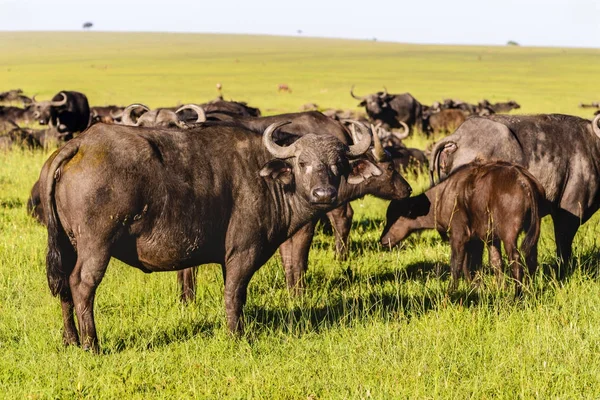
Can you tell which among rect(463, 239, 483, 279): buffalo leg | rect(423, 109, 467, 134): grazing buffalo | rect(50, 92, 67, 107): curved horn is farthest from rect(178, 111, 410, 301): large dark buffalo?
rect(423, 109, 467, 134): grazing buffalo

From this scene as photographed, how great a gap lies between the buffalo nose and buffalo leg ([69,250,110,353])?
170 cm

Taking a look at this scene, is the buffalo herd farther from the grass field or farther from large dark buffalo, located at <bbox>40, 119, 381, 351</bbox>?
the grass field

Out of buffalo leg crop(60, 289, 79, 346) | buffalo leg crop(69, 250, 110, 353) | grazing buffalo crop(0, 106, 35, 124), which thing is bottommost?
grazing buffalo crop(0, 106, 35, 124)

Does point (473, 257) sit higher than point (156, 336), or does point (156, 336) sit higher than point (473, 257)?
point (473, 257)

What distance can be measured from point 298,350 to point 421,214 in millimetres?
3776

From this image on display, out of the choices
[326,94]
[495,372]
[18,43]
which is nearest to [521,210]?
[495,372]

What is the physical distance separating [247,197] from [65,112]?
65.8 feet

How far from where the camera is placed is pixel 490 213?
25.9 ft

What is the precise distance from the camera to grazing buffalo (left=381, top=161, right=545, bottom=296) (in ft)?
25.4

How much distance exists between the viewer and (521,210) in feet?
25.2

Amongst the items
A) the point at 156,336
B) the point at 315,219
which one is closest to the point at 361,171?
the point at 315,219

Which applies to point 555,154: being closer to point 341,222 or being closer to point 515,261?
point 515,261

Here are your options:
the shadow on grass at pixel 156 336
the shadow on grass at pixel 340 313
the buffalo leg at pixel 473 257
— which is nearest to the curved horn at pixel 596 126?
the buffalo leg at pixel 473 257

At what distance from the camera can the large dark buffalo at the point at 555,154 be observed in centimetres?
929
